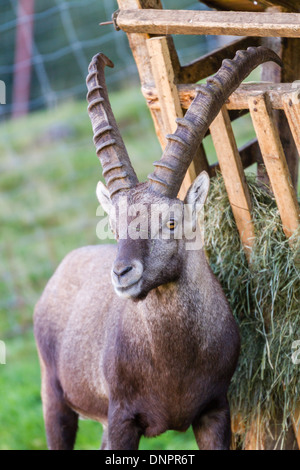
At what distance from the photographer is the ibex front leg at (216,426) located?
4871 mm

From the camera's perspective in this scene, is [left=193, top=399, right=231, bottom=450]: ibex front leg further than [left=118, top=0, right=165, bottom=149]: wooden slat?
No

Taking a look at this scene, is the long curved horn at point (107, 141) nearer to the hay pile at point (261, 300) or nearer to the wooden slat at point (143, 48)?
the wooden slat at point (143, 48)

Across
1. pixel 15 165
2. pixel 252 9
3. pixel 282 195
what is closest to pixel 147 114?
pixel 15 165

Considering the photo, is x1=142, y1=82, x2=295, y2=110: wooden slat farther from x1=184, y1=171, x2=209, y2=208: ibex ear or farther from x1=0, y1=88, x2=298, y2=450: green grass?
x1=0, y1=88, x2=298, y2=450: green grass

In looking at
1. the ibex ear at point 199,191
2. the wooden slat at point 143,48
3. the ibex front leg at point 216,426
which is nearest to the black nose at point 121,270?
the ibex ear at point 199,191

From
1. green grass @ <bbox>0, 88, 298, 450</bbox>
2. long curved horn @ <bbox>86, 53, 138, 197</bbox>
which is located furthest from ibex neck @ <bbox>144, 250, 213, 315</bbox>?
green grass @ <bbox>0, 88, 298, 450</bbox>

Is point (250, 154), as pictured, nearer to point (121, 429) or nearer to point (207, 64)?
point (207, 64)

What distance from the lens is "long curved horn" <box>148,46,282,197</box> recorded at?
432cm

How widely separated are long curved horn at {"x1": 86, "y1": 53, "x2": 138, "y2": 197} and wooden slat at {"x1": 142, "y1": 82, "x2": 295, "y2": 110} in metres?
0.54

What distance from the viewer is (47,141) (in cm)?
1540

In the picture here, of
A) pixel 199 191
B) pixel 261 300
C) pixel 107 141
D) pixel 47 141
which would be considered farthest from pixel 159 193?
pixel 47 141

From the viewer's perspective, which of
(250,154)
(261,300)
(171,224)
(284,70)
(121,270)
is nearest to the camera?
(121,270)

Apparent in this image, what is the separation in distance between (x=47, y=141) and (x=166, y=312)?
37.2 ft

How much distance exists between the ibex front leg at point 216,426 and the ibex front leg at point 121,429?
0.47 meters
